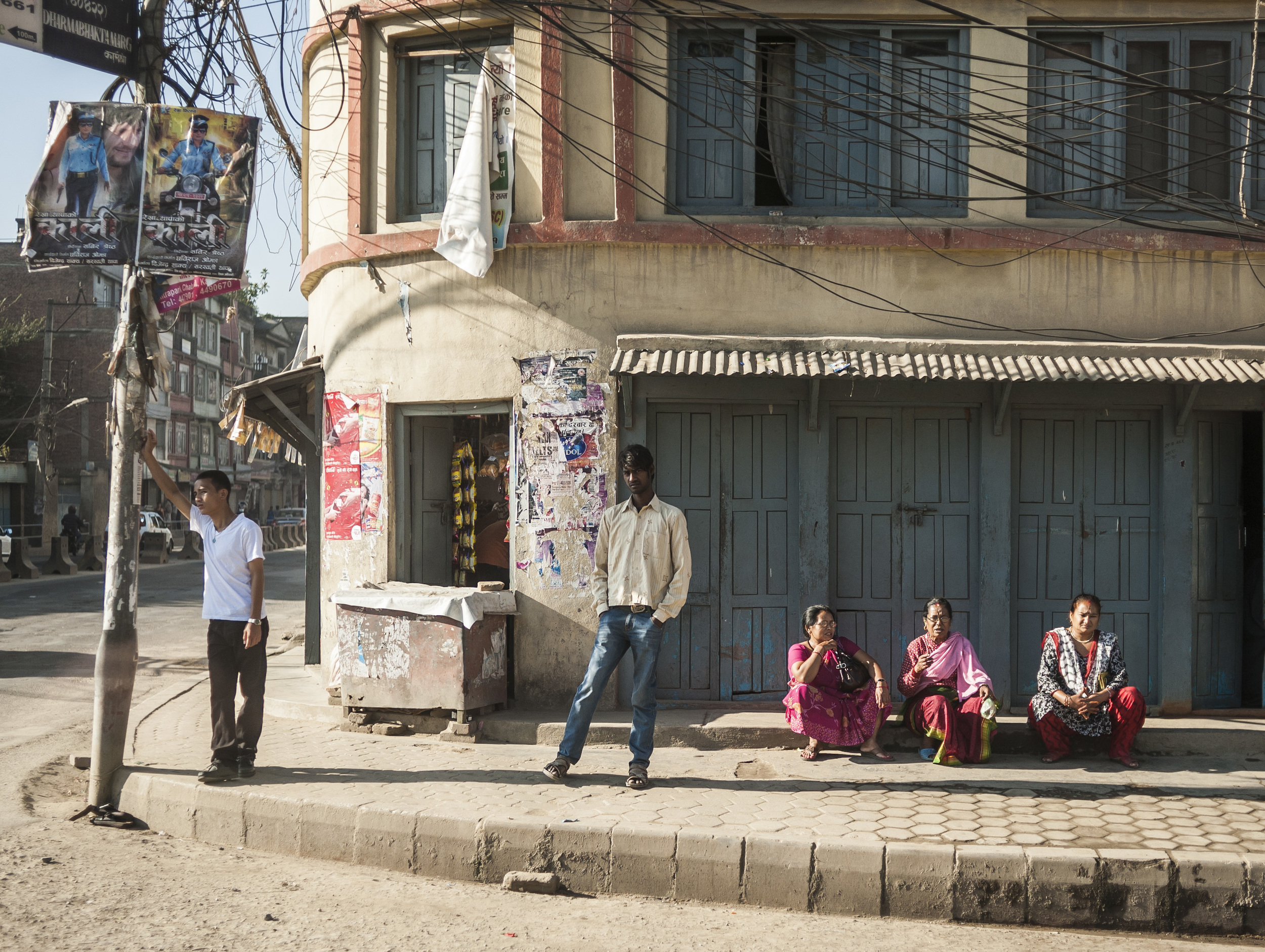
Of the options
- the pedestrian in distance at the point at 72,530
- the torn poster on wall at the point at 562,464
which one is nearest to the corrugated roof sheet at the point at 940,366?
the torn poster on wall at the point at 562,464

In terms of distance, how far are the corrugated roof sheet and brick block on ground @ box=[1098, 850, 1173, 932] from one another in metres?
3.57

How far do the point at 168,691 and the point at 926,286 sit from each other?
7394 millimetres

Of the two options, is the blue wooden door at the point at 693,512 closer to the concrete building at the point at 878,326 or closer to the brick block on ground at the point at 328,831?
the concrete building at the point at 878,326

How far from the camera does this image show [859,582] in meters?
8.12

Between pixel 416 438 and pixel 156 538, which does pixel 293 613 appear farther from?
pixel 156 538

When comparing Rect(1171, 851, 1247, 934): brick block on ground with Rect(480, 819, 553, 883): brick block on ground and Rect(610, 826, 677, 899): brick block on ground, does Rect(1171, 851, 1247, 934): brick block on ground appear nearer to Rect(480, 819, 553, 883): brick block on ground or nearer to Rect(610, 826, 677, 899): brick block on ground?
Rect(610, 826, 677, 899): brick block on ground

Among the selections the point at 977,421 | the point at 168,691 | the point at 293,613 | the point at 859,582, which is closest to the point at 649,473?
the point at 859,582

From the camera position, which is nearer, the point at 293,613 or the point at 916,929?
the point at 916,929

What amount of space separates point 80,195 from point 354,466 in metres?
2.96

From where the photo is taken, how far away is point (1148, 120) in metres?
8.05

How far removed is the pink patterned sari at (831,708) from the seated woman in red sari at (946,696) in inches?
9.4

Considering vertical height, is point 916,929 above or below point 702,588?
below

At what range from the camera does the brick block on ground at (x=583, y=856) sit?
5043 mm

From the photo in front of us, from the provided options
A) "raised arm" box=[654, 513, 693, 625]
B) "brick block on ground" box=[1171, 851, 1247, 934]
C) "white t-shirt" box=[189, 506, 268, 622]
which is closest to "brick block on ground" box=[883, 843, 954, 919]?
"brick block on ground" box=[1171, 851, 1247, 934]
